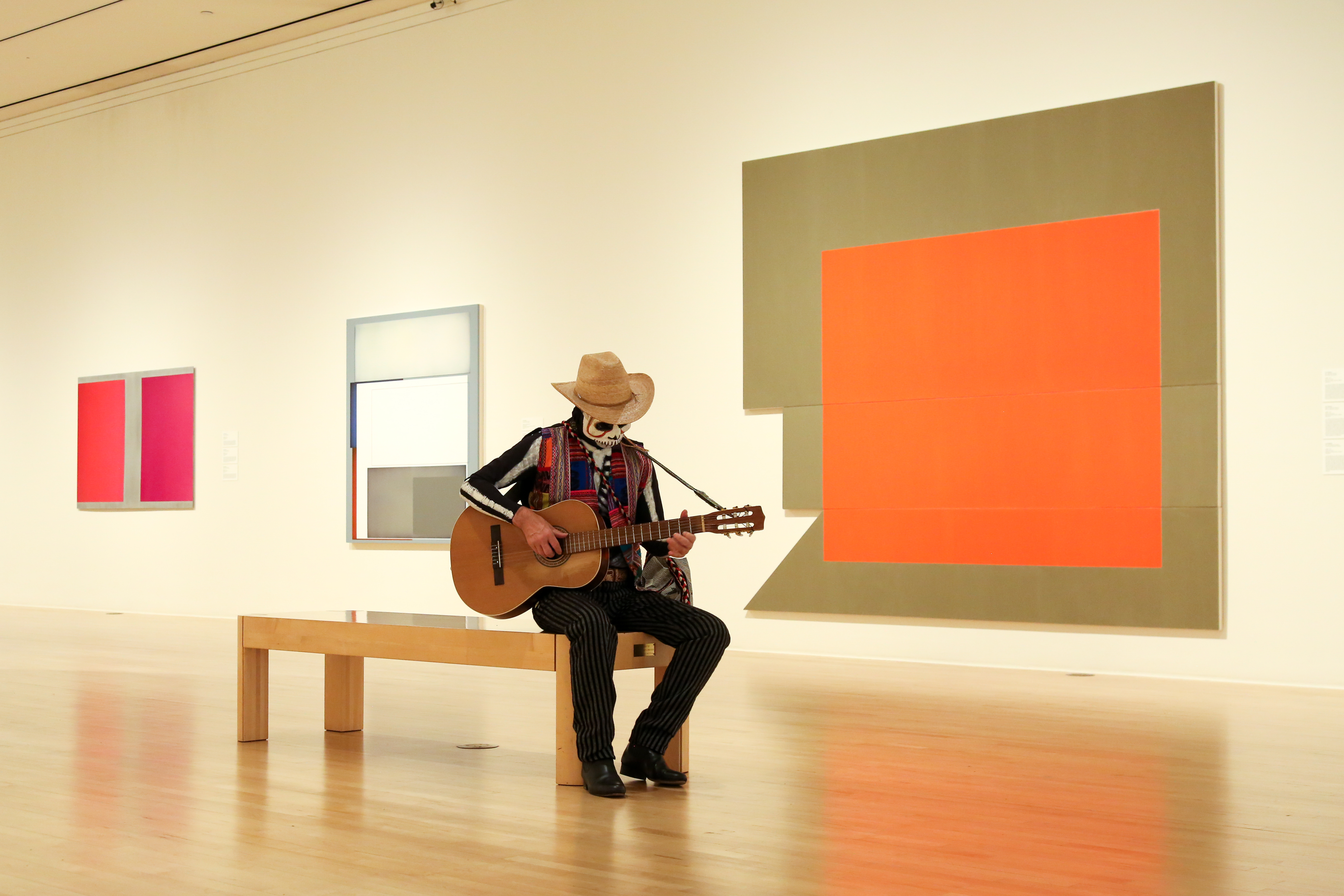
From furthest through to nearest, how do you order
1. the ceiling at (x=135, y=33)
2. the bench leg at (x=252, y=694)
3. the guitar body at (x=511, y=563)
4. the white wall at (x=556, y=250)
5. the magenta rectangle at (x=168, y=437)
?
the magenta rectangle at (x=168, y=437) → the ceiling at (x=135, y=33) → the white wall at (x=556, y=250) → the bench leg at (x=252, y=694) → the guitar body at (x=511, y=563)

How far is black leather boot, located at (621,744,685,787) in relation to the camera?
3551 millimetres

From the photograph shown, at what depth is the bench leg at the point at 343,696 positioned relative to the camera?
4512 millimetres

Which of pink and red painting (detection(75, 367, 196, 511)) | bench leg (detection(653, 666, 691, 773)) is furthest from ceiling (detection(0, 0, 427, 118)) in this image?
bench leg (detection(653, 666, 691, 773))

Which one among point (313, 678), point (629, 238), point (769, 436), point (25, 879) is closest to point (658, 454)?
point (769, 436)

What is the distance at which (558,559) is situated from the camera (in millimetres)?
3729

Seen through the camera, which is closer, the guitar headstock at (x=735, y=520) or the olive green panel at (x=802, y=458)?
the guitar headstock at (x=735, y=520)

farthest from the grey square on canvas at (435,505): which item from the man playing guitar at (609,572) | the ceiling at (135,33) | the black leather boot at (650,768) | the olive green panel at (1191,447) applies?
the black leather boot at (650,768)

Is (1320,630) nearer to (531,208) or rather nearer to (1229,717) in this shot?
(1229,717)

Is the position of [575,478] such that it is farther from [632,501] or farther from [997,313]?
[997,313]

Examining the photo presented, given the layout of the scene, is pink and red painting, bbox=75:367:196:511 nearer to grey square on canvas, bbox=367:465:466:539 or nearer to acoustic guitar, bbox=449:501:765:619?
grey square on canvas, bbox=367:465:466:539

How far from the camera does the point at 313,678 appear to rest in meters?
6.04

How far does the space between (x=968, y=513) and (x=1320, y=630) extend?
1.67 meters

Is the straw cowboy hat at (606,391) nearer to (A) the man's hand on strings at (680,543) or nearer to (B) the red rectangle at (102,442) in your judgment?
(A) the man's hand on strings at (680,543)

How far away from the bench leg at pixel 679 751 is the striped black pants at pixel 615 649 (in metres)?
0.04
